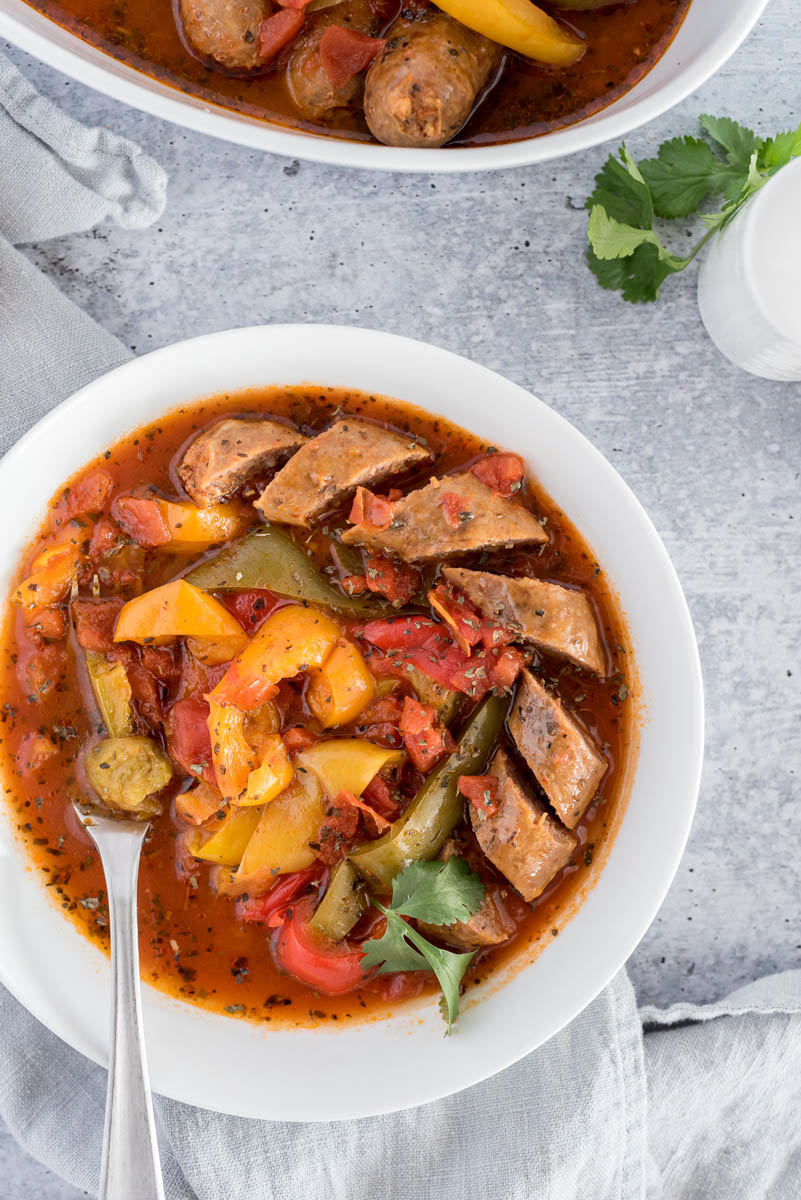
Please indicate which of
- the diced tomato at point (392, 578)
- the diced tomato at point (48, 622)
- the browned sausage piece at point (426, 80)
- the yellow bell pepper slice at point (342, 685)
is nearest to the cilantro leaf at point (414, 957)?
the yellow bell pepper slice at point (342, 685)

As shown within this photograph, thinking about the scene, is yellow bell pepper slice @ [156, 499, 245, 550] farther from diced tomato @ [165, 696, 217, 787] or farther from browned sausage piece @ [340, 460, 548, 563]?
diced tomato @ [165, 696, 217, 787]

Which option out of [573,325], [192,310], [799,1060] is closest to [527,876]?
[799,1060]

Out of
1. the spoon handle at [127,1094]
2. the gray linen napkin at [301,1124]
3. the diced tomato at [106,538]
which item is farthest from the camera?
the gray linen napkin at [301,1124]

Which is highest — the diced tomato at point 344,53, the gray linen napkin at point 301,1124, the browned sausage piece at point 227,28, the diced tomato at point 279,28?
the browned sausage piece at point 227,28

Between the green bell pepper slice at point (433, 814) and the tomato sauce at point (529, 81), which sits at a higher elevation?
the tomato sauce at point (529, 81)

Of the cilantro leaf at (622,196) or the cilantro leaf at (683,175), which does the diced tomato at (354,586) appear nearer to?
the cilantro leaf at (622,196)

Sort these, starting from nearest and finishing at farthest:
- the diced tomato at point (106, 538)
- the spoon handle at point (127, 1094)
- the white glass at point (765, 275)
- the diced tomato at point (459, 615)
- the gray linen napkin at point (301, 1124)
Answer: the spoon handle at point (127, 1094), the diced tomato at point (459, 615), the diced tomato at point (106, 538), the white glass at point (765, 275), the gray linen napkin at point (301, 1124)

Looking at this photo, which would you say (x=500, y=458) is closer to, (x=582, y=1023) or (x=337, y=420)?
(x=337, y=420)
